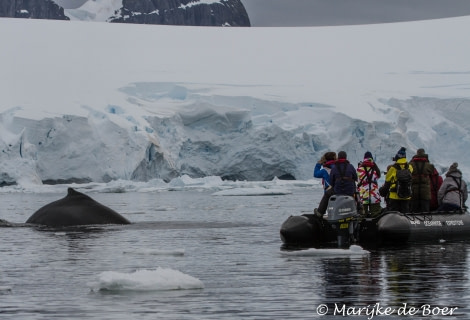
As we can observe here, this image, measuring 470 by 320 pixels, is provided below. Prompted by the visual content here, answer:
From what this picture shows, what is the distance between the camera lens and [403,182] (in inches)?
577

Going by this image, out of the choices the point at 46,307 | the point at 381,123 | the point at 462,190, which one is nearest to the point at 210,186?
the point at 381,123

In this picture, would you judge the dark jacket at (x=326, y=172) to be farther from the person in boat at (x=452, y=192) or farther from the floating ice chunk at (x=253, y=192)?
the floating ice chunk at (x=253, y=192)

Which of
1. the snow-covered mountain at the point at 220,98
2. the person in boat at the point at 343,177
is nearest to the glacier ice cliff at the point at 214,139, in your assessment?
the snow-covered mountain at the point at 220,98

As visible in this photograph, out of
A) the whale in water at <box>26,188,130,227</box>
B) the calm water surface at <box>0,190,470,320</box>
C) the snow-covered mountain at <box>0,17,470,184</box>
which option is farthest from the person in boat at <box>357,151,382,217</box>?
the snow-covered mountain at <box>0,17,470,184</box>

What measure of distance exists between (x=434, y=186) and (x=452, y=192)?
1.98 feet

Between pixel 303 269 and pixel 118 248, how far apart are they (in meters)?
4.07

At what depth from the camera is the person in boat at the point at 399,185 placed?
575 inches

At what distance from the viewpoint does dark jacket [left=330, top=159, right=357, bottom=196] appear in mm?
13523

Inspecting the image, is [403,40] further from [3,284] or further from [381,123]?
[3,284]

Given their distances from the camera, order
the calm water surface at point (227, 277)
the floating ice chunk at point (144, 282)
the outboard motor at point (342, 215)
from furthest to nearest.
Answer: the outboard motor at point (342, 215) → the floating ice chunk at point (144, 282) → the calm water surface at point (227, 277)

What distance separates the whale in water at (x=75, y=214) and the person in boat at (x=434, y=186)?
23.3 ft

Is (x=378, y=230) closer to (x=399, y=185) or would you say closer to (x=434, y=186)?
(x=399, y=185)

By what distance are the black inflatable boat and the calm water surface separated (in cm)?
36

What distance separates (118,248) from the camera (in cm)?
1428
